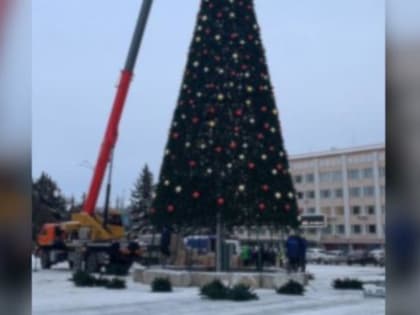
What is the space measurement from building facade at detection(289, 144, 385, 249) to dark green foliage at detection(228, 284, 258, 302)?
48850 millimetres

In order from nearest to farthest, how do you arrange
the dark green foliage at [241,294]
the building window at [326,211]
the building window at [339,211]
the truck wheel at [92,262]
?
the dark green foliage at [241,294] < the truck wheel at [92,262] < the building window at [339,211] < the building window at [326,211]

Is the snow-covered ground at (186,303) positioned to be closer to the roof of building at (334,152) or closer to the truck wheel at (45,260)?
the truck wheel at (45,260)

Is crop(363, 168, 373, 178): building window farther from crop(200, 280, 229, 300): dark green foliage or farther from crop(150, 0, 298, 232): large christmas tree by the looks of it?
crop(200, 280, 229, 300): dark green foliage

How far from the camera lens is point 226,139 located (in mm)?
14953

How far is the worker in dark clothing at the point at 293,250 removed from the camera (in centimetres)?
1650

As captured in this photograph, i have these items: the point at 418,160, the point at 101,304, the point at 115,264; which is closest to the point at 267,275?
the point at 101,304

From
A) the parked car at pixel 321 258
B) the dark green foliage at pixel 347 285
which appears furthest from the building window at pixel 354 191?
the dark green foliage at pixel 347 285

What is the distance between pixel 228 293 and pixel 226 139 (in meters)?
5.04

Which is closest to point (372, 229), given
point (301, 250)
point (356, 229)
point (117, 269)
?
point (356, 229)

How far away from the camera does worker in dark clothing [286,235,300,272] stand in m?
16.5

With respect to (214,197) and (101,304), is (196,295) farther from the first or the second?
(214,197)

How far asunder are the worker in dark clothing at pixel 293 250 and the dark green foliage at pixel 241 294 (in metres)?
5.57

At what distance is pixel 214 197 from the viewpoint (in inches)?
573

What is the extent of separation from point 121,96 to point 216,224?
7.45 metres
